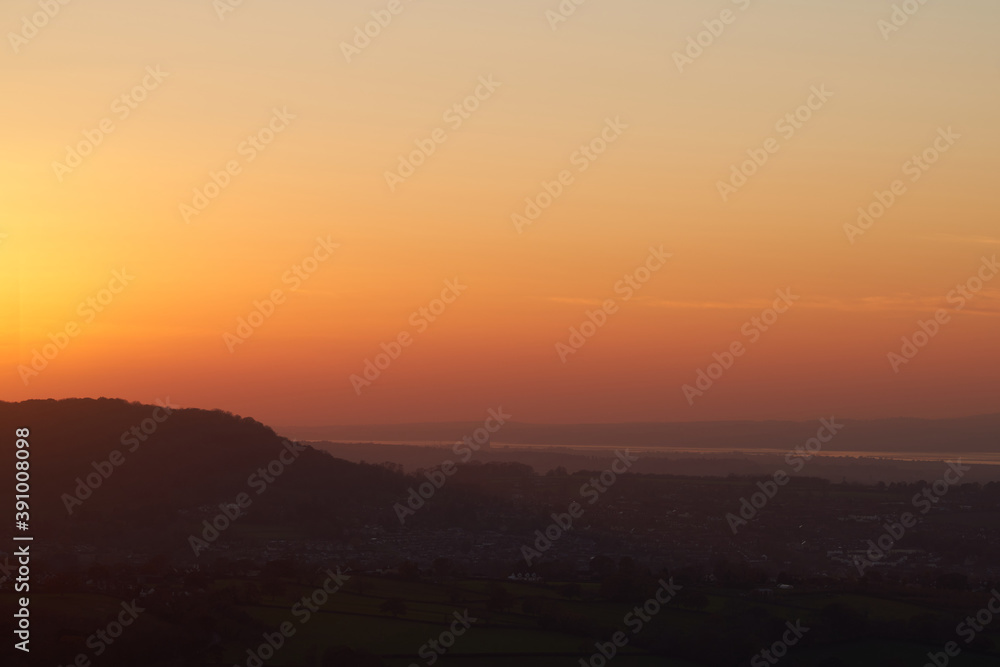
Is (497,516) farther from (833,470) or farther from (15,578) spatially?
(833,470)

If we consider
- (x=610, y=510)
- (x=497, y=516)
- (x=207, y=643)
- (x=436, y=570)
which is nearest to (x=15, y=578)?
(x=207, y=643)

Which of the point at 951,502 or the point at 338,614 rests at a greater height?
the point at 338,614

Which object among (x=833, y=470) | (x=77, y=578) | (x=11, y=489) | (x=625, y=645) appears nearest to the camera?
(x=625, y=645)

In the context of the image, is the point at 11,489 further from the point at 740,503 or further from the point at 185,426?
the point at 740,503

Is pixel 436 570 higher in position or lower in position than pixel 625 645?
lower

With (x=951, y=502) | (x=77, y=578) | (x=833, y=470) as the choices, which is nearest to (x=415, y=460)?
(x=833, y=470)

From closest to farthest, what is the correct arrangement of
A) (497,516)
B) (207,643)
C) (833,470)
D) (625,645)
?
(207,643) → (625,645) → (497,516) → (833,470)

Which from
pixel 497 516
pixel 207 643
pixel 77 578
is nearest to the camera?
pixel 207 643

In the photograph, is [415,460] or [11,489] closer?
[11,489]

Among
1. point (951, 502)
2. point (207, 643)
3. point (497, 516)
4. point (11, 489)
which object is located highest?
point (207, 643)
